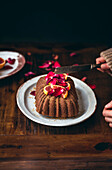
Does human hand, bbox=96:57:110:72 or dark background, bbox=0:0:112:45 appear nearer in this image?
human hand, bbox=96:57:110:72

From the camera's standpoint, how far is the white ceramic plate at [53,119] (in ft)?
4.80

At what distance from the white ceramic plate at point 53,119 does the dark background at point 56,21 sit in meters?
1.27

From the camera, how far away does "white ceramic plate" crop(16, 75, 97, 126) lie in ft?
4.80

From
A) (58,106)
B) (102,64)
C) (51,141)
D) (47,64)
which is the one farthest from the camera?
(47,64)

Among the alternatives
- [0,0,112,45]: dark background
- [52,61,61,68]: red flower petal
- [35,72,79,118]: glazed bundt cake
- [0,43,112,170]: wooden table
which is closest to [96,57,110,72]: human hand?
A: [0,43,112,170]: wooden table

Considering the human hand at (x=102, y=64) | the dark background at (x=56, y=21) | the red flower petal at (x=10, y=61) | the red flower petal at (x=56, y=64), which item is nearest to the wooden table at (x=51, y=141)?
the human hand at (x=102, y=64)

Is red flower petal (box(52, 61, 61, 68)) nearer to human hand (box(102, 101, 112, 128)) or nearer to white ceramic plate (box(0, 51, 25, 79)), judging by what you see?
white ceramic plate (box(0, 51, 25, 79))

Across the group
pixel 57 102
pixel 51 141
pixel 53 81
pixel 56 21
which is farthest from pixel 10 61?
pixel 56 21

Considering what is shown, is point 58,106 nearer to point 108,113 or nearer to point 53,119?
point 53,119

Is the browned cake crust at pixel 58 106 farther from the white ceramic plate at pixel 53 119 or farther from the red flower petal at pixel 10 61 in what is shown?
the red flower petal at pixel 10 61

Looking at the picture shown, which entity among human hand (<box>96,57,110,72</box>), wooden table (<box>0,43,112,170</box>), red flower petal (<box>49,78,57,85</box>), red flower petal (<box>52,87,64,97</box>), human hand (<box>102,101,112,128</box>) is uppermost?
human hand (<box>96,57,110,72</box>)

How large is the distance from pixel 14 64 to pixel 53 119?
0.71m

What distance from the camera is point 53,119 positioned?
4.90 ft

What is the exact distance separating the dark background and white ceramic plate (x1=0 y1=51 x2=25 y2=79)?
2.92ft
